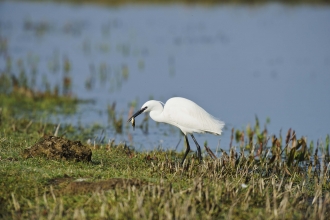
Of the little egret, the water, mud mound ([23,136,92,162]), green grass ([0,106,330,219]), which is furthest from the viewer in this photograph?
the water

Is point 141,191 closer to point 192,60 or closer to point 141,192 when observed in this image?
point 141,192

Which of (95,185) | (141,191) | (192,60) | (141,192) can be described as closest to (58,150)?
(95,185)

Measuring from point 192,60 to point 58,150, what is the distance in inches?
512

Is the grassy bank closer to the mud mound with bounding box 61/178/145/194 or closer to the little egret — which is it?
the mud mound with bounding box 61/178/145/194

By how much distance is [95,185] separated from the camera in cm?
604

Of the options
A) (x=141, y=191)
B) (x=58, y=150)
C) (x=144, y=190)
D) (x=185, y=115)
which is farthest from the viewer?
(x=185, y=115)

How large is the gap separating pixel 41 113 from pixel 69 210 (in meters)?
7.23

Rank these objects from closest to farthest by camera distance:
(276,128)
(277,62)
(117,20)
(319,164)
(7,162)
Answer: (7,162), (319,164), (276,128), (277,62), (117,20)

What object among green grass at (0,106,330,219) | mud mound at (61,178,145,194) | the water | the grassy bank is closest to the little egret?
the grassy bank

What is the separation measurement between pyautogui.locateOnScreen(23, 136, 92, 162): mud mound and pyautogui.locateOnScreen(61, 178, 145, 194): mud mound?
3.60 feet

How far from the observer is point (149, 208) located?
17.6 ft

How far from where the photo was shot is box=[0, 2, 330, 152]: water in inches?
519

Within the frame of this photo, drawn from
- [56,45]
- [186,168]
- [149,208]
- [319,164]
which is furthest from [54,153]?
[56,45]

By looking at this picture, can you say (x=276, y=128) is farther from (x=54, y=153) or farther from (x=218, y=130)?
(x=54, y=153)
